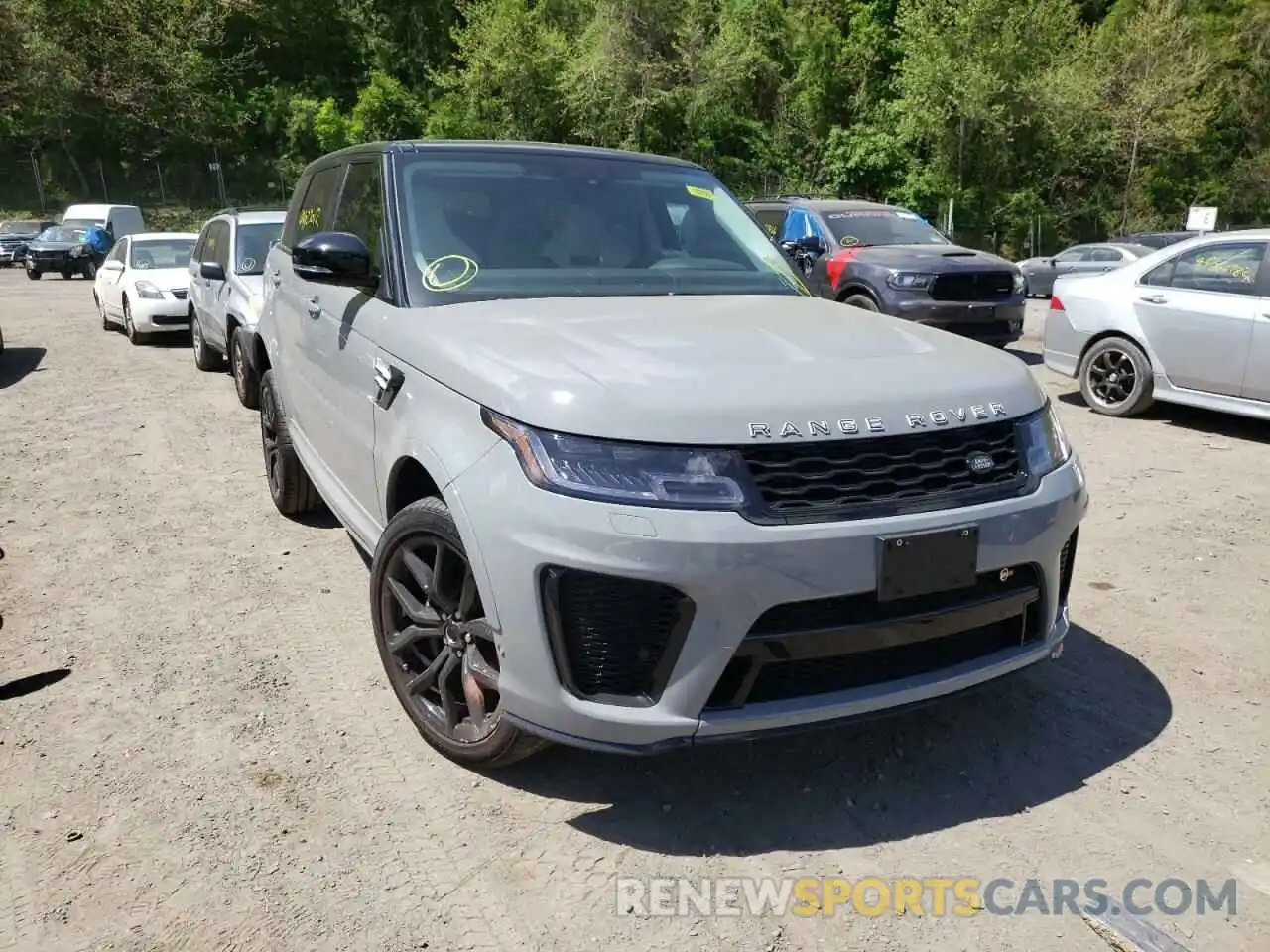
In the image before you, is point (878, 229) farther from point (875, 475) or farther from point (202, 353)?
point (875, 475)

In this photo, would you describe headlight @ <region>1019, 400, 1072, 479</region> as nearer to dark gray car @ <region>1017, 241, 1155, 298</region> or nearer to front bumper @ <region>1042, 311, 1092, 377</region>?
front bumper @ <region>1042, 311, 1092, 377</region>

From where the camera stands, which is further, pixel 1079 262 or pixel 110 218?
pixel 110 218

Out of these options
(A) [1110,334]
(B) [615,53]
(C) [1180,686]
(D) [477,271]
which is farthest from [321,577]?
(B) [615,53]

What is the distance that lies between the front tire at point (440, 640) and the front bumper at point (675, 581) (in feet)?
0.57

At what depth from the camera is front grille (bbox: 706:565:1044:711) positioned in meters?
2.53

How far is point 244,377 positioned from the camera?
841 cm

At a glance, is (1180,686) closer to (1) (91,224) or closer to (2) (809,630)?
(2) (809,630)

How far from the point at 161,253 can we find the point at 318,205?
9.63 m

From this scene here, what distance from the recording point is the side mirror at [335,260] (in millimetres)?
3492

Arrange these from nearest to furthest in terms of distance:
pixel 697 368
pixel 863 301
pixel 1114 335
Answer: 1. pixel 697 368
2. pixel 1114 335
3. pixel 863 301

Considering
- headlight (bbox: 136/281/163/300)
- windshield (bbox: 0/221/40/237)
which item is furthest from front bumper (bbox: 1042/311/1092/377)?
windshield (bbox: 0/221/40/237)

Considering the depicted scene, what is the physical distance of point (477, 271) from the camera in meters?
3.56

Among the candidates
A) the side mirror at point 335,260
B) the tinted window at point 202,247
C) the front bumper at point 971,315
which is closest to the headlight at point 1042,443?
the side mirror at point 335,260

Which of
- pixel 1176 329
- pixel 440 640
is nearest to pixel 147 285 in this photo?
pixel 440 640
